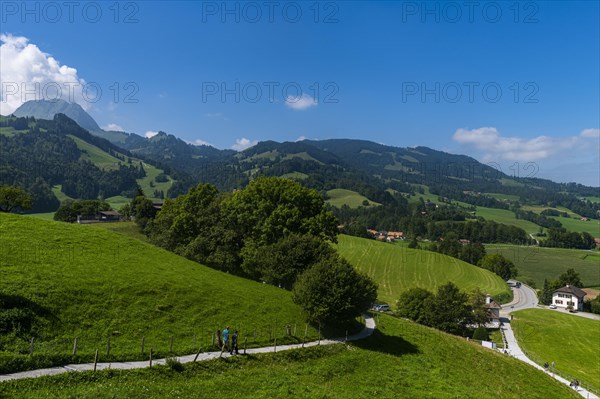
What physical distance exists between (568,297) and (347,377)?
135939 millimetres

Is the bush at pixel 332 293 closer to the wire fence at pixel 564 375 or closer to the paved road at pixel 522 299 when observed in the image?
the wire fence at pixel 564 375

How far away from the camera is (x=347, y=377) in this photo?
3025 centimetres

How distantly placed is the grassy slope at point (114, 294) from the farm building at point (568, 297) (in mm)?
126645

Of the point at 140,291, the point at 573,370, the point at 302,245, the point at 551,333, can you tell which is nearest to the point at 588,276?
the point at 551,333

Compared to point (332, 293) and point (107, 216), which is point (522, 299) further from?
point (107, 216)

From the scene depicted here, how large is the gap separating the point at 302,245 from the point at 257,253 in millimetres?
8181

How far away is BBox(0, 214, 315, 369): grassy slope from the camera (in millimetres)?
26894

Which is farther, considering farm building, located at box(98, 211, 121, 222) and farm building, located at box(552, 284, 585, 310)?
farm building, located at box(98, 211, 121, 222)

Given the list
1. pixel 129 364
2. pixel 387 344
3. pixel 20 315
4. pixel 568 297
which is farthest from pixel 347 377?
pixel 568 297

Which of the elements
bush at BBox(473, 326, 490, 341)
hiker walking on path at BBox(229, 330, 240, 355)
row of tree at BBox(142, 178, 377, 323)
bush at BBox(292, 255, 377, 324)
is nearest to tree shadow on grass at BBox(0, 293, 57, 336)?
hiker walking on path at BBox(229, 330, 240, 355)

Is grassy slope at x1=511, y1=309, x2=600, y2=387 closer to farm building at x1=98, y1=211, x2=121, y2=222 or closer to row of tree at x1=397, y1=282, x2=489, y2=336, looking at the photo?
row of tree at x1=397, y1=282, x2=489, y2=336

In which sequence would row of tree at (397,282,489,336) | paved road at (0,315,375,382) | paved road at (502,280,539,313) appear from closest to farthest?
paved road at (0,315,375,382) < row of tree at (397,282,489,336) < paved road at (502,280,539,313)

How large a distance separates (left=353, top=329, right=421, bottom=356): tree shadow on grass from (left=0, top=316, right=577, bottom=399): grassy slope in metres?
0.14

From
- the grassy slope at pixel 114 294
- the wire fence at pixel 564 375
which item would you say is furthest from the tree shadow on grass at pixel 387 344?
the wire fence at pixel 564 375
